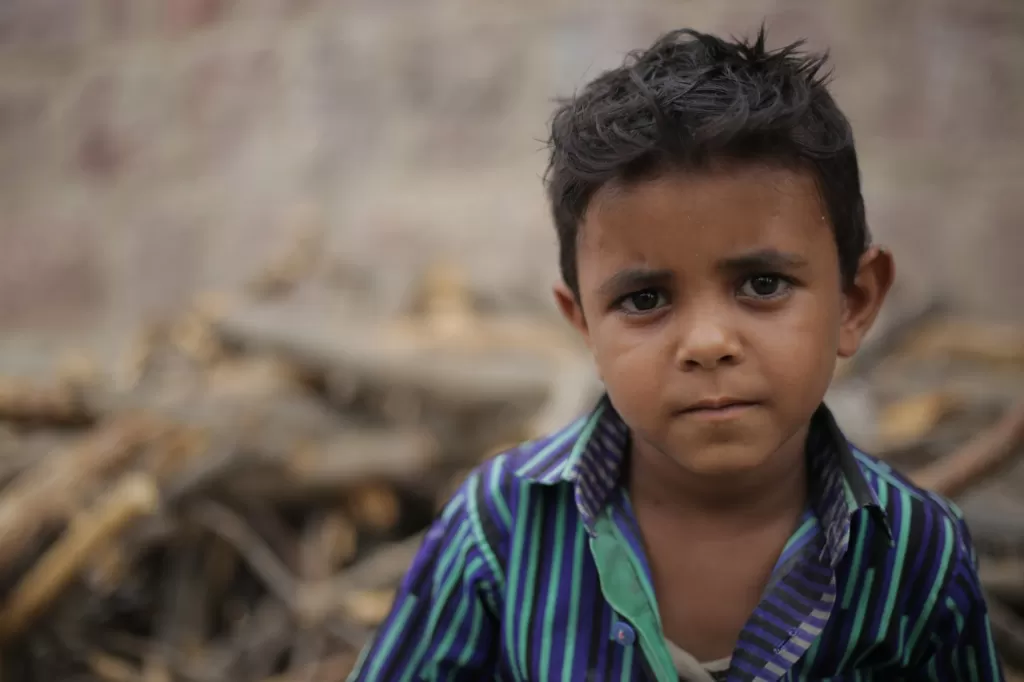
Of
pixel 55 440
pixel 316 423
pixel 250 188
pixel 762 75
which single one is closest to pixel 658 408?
pixel 762 75

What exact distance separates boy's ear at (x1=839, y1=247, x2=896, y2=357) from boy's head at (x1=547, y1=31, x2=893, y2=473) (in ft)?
0.18

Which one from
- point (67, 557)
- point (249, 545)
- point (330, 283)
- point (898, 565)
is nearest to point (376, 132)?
point (330, 283)

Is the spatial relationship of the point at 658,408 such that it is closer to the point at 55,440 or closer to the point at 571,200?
the point at 571,200

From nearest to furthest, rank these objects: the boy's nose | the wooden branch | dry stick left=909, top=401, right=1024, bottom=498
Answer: the boy's nose
dry stick left=909, top=401, right=1024, bottom=498
the wooden branch

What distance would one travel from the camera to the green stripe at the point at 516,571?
2.62 feet

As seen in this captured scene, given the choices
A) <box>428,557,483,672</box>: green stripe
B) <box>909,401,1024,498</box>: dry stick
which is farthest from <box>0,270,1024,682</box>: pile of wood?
<box>428,557,483,672</box>: green stripe

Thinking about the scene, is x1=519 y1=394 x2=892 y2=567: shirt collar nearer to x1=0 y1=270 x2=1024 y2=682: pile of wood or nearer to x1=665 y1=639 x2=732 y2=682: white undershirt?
x1=665 y1=639 x2=732 y2=682: white undershirt

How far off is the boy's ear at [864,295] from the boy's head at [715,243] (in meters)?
0.06

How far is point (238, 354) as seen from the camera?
1994mm

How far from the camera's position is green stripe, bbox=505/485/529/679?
800mm

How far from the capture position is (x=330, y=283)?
2.45 meters

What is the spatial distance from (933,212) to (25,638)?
1.83m

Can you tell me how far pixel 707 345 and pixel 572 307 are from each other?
0.20 metres

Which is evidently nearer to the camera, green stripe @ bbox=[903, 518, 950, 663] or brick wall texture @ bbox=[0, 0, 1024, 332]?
green stripe @ bbox=[903, 518, 950, 663]
